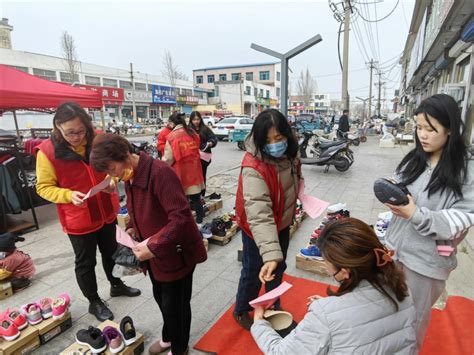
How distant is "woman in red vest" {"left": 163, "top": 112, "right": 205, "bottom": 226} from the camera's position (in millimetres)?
3953

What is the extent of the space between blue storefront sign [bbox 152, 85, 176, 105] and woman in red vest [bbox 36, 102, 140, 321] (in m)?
36.9

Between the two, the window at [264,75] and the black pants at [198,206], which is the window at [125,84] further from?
the black pants at [198,206]

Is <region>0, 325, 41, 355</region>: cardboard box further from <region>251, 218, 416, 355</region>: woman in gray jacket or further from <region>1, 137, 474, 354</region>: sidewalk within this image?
<region>251, 218, 416, 355</region>: woman in gray jacket

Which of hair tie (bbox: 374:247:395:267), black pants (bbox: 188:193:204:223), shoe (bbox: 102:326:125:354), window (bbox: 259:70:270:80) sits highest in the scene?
window (bbox: 259:70:270:80)

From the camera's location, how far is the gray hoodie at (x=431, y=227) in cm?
134

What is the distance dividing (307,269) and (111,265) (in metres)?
1.98

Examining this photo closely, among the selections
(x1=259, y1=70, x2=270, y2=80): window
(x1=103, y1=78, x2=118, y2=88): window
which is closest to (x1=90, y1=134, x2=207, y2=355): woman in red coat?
(x1=103, y1=78, x2=118, y2=88): window

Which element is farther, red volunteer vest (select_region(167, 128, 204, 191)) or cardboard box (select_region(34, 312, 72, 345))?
red volunteer vest (select_region(167, 128, 204, 191))

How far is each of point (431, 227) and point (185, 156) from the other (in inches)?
124

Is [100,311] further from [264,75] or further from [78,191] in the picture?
[264,75]

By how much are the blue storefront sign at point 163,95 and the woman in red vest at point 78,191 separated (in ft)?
121

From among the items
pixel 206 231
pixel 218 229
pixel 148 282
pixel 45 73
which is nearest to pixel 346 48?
pixel 218 229

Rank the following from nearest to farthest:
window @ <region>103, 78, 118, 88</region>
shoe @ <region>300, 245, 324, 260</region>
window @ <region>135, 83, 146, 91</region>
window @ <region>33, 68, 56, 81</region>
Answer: shoe @ <region>300, 245, 324, 260</region>
window @ <region>33, 68, 56, 81</region>
window @ <region>103, 78, 118, 88</region>
window @ <region>135, 83, 146, 91</region>

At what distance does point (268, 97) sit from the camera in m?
58.1
